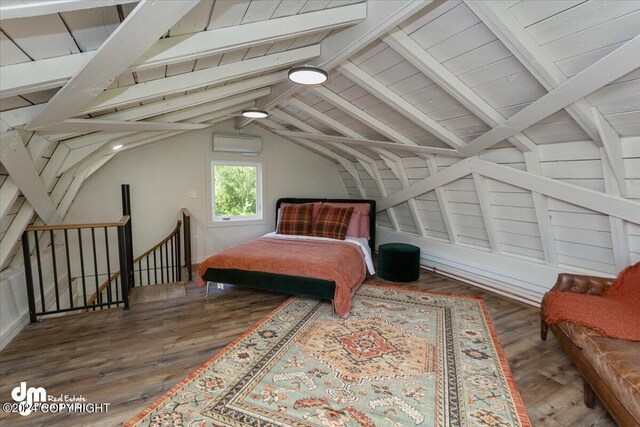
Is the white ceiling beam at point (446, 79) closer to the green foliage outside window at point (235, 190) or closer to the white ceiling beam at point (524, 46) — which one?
the white ceiling beam at point (524, 46)

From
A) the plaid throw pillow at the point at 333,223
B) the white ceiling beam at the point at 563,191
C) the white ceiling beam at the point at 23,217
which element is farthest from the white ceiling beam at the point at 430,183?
the white ceiling beam at the point at 23,217

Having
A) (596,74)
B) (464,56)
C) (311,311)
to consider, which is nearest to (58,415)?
(311,311)

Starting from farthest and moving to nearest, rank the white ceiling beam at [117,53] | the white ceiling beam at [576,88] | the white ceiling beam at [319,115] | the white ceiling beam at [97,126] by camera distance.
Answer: the white ceiling beam at [319,115] → the white ceiling beam at [97,126] → the white ceiling beam at [576,88] → the white ceiling beam at [117,53]

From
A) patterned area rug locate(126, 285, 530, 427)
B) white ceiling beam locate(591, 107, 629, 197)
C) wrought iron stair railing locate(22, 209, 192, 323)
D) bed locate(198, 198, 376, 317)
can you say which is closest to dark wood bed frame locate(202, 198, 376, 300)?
bed locate(198, 198, 376, 317)

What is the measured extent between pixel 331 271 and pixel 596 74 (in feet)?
7.62

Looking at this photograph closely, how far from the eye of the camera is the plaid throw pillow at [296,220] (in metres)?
4.43

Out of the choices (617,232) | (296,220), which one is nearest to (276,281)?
(296,220)

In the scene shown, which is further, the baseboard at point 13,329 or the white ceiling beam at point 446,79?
the baseboard at point 13,329

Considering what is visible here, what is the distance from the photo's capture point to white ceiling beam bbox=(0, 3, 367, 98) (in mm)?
1303

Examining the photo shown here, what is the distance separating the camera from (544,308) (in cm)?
232

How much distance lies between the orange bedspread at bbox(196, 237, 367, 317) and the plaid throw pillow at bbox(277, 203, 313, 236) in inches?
23.5

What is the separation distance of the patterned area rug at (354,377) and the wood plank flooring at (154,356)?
5.3 inches

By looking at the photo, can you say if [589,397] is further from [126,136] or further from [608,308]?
[126,136]

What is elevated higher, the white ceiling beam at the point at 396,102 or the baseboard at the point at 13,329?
the white ceiling beam at the point at 396,102
